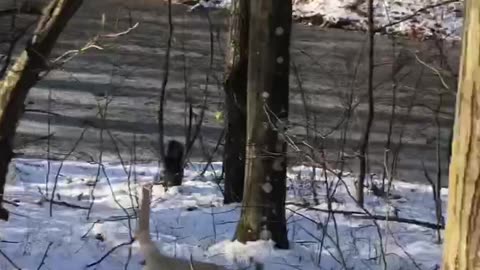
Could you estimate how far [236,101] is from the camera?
724 centimetres

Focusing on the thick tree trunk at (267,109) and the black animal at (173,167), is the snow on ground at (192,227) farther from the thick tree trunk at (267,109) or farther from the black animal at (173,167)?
the thick tree trunk at (267,109)

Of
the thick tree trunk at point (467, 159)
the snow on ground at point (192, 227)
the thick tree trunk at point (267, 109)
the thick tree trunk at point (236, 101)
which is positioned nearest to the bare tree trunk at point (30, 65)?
the snow on ground at point (192, 227)

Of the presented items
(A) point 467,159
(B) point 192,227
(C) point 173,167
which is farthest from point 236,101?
(A) point 467,159

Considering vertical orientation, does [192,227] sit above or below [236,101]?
below

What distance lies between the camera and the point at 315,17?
1041 inches

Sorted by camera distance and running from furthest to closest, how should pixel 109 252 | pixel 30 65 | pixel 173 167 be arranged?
pixel 173 167 → pixel 30 65 → pixel 109 252

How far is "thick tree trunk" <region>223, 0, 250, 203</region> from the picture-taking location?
23.6 feet

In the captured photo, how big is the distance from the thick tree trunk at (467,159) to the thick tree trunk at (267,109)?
3035 millimetres

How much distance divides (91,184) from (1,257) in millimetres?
1904

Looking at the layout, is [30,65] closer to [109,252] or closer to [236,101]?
[109,252]

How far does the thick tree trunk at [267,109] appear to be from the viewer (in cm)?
590

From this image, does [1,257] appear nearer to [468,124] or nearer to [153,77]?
[468,124]

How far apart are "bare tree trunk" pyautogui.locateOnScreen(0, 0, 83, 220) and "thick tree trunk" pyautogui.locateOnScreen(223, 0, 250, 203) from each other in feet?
4.92

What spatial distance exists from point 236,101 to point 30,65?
1756 millimetres
